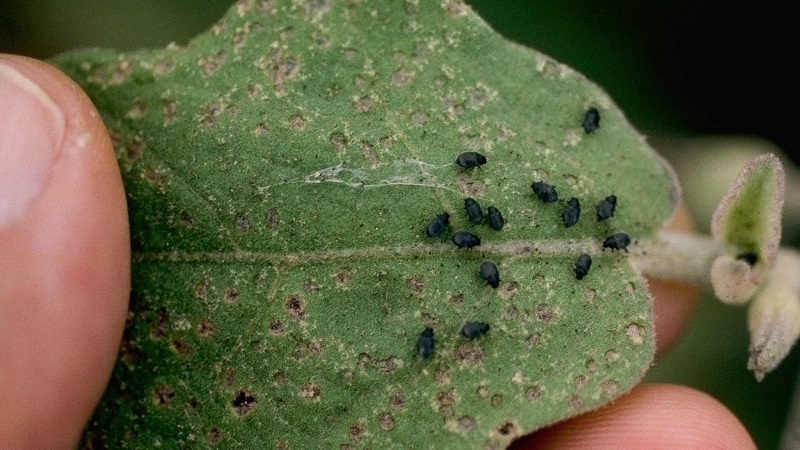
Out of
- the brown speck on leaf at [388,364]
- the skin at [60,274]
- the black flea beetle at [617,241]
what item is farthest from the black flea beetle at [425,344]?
the skin at [60,274]

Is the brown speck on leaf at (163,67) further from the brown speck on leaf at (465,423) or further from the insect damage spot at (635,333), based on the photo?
the insect damage spot at (635,333)

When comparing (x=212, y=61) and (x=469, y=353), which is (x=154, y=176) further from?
(x=469, y=353)

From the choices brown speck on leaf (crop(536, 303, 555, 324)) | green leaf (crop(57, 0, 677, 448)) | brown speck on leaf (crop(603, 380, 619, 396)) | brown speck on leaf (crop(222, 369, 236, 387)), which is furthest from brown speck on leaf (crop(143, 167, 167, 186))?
brown speck on leaf (crop(603, 380, 619, 396))

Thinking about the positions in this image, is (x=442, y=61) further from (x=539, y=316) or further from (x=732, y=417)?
(x=732, y=417)

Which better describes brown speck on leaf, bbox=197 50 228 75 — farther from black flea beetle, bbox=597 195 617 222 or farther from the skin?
black flea beetle, bbox=597 195 617 222

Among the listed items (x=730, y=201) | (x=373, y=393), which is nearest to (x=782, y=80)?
(x=730, y=201)
